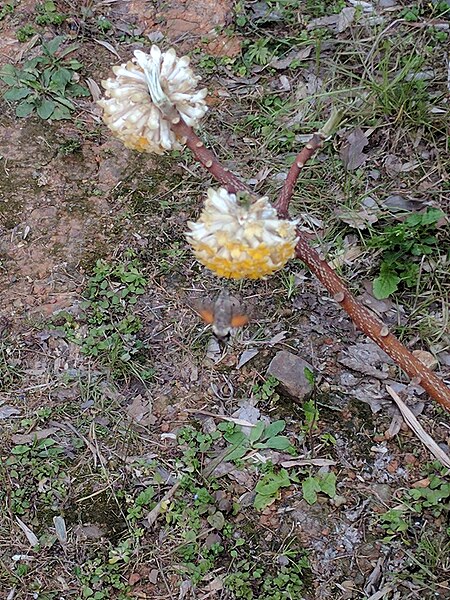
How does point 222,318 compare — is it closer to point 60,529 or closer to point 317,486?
point 317,486

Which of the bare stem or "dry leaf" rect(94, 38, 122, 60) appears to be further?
"dry leaf" rect(94, 38, 122, 60)

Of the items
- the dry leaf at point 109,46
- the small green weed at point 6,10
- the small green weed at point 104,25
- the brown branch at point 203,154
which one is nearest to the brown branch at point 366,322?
the brown branch at point 203,154

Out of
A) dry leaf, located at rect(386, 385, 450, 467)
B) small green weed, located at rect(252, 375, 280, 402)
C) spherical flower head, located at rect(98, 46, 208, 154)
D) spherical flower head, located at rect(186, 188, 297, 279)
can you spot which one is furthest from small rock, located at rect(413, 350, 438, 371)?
spherical flower head, located at rect(98, 46, 208, 154)

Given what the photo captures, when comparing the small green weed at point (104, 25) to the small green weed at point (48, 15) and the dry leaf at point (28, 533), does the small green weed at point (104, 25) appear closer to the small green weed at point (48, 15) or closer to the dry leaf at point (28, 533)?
the small green weed at point (48, 15)

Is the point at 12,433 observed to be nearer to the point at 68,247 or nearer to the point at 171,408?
the point at 171,408

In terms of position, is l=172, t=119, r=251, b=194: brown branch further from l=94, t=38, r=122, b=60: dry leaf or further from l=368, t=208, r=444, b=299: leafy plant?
l=94, t=38, r=122, b=60: dry leaf

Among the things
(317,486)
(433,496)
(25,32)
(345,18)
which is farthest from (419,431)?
(25,32)
